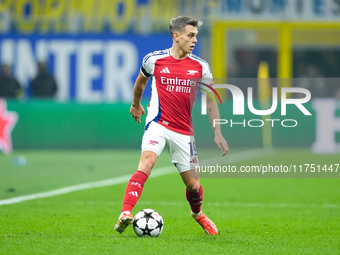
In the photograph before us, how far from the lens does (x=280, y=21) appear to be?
25.2 metres

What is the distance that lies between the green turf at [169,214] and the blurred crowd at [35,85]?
5188 mm

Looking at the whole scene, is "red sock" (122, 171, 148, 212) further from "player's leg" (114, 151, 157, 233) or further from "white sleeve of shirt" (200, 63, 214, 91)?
"white sleeve of shirt" (200, 63, 214, 91)

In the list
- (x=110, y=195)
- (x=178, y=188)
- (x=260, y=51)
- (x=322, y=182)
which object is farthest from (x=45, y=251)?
(x=260, y=51)

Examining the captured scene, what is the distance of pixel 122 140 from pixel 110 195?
8.51 metres

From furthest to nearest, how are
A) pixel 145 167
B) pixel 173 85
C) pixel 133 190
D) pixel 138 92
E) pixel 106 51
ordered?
pixel 106 51, pixel 138 92, pixel 173 85, pixel 145 167, pixel 133 190

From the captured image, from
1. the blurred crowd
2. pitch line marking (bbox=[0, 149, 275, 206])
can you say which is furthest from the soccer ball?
the blurred crowd

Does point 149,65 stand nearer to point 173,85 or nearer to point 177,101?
point 173,85

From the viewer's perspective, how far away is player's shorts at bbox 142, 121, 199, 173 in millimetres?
7172

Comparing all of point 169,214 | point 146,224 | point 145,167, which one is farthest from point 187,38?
point 169,214

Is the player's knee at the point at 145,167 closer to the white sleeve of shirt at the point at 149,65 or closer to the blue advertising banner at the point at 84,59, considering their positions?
the white sleeve of shirt at the point at 149,65

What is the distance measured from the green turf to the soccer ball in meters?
0.10

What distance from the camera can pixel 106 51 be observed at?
917 inches

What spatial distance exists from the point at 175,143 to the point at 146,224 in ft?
2.75

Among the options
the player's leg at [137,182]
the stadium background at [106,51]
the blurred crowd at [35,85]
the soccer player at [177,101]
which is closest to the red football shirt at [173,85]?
the soccer player at [177,101]
